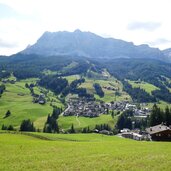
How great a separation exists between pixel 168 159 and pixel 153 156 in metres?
3.17

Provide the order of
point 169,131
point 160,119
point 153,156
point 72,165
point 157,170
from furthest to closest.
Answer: point 160,119, point 169,131, point 153,156, point 72,165, point 157,170

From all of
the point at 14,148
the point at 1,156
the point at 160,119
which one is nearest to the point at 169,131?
the point at 160,119

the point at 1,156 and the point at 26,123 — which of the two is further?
the point at 26,123

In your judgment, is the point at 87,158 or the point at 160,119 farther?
the point at 160,119

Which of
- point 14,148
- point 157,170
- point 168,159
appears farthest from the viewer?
point 14,148

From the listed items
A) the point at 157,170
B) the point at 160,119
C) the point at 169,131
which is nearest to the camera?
the point at 157,170

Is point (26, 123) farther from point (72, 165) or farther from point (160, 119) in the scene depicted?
point (72, 165)

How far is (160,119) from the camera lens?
147375 mm

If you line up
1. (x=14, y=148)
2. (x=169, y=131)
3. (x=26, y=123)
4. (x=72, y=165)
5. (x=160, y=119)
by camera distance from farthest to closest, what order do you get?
1. (x=26, y=123)
2. (x=160, y=119)
3. (x=169, y=131)
4. (x=14, y=148)
5. (x=72, y=165)

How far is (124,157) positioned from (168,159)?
18.7 ft

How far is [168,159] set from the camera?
4338 cm

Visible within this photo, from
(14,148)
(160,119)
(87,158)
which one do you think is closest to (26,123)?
(160,119)

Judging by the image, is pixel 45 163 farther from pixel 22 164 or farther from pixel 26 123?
pixel 26 123

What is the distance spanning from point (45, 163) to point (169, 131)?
96189 millimetres
